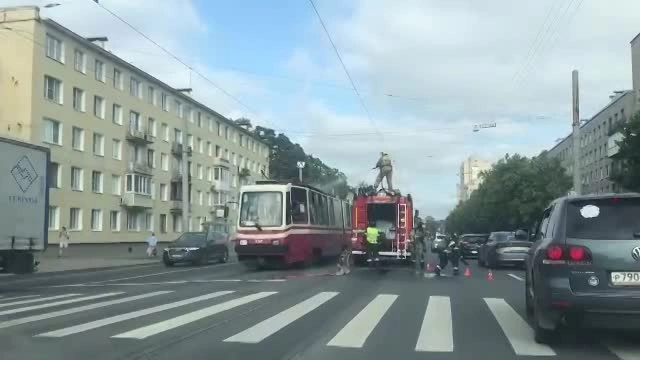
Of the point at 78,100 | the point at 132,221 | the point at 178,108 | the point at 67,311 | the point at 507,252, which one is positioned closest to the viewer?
the point at 67,311

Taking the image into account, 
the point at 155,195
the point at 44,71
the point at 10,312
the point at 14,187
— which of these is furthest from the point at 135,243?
the point at 10,312

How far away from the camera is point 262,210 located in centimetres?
2402

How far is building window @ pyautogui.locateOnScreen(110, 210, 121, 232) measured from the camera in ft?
167

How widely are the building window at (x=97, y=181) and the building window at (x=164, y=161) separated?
10901mm

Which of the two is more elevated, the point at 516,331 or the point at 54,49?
the point at 54,49

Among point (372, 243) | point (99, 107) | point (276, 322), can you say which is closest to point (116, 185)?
point (99, 107)

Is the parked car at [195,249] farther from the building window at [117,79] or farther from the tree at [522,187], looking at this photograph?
the tree at [522,187]

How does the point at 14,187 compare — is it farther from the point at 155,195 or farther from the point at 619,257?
the point at 155,195

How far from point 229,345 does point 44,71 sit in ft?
126

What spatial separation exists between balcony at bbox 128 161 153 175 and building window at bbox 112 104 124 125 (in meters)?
3.41

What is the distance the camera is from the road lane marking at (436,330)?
26.6ft

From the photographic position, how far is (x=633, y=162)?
3628 centimetres

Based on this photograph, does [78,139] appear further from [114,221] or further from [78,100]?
[114,221]

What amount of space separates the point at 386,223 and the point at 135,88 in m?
34.5
